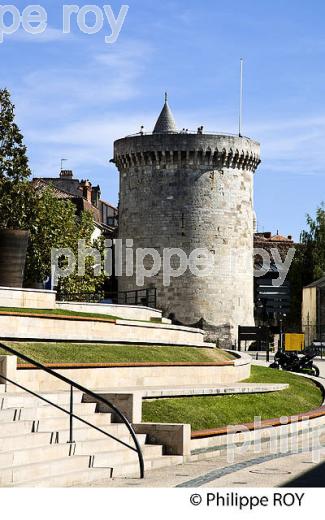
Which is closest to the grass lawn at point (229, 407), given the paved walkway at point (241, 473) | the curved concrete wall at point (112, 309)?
the paved walkway at point (241, 473)

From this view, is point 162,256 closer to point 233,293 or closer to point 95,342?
point 233,293

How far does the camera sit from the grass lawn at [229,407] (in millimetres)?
20866

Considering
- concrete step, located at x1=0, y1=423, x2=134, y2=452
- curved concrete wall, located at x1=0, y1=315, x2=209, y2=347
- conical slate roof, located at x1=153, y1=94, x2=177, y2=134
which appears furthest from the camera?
conical slate roof, located at x1=153, y1=94, x2=177, y2=134

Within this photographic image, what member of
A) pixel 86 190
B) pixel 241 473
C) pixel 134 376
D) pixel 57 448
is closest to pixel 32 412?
A: pixel 57 448

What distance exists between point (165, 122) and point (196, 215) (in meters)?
11.0

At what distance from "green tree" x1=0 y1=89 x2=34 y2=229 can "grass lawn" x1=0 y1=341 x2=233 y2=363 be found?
11.3m

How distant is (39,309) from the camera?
28625mm

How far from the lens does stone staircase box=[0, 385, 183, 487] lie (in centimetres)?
1455

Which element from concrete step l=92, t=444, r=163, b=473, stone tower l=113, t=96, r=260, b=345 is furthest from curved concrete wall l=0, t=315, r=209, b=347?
stone tower l=113, t=96, r=260, b=345

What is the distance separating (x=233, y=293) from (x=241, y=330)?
6.23m

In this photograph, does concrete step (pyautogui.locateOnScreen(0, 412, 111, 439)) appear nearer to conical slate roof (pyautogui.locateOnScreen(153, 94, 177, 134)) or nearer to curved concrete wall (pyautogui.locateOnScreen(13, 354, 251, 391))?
curved concrete wall (pyautogui.locateOnScreen(13, 354, 251, 391))

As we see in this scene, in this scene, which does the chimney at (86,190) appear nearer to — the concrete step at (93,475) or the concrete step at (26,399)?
the concrete step at (26,399)
